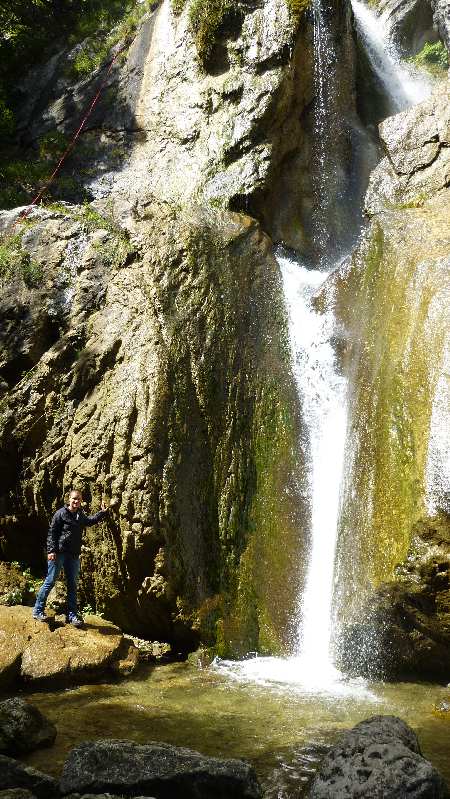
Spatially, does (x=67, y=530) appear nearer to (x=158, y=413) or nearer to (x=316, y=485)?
(x=158, y=413)

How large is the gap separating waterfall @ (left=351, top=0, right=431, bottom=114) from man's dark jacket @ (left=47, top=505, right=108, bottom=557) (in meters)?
15.4

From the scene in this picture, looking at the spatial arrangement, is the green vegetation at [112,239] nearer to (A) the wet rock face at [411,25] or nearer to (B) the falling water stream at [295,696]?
(B) the falling water stream at [295,696]

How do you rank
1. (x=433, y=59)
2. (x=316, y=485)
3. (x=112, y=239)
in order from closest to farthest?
1. (x=316, y=485)
2. (x=112, y=239)
3. (x=433, y=59)

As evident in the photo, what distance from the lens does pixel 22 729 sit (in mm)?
5094

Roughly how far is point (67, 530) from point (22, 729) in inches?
134

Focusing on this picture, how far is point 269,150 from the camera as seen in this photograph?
1435cm

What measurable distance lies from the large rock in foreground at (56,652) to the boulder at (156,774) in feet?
8.97

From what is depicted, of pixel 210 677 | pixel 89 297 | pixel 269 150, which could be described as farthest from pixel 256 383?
pixel 269 150

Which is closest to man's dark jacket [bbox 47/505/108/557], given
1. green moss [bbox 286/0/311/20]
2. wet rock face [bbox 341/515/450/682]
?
wet rock face [bbox 341/515/450/682]

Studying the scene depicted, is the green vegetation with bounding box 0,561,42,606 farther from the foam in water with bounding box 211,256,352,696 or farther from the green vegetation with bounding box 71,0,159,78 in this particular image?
the green vegetation with bounding box 71,0,159,78

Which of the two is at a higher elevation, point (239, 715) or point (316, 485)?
point (316, 485)

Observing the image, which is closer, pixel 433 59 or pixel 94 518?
pixel 94 518

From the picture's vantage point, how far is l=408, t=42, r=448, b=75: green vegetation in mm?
21109

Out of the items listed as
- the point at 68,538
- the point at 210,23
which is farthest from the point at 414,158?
the point at 68,538
